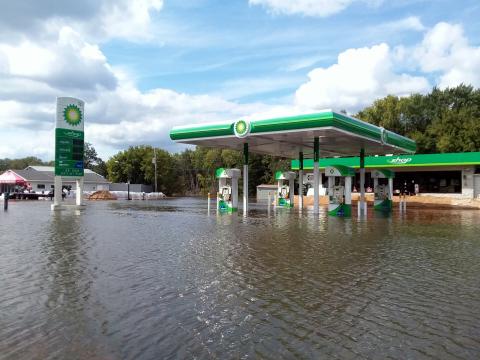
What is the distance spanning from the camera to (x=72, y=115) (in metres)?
31.2

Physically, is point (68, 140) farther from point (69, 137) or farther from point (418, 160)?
point (418, 160)

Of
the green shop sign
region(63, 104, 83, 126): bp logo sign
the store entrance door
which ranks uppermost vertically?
region(63, 104, 83, 126): bp logo sign

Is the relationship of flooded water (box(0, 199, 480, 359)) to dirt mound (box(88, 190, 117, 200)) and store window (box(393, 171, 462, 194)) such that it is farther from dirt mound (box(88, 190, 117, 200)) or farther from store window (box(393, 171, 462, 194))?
dirt mound (box(88, 190, 117, 200))

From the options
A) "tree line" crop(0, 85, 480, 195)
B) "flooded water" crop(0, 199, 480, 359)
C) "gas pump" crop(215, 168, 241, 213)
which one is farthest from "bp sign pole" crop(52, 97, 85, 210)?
"tree line" crop(0, 85, 480, 195)

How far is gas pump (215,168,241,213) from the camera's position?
2806cm

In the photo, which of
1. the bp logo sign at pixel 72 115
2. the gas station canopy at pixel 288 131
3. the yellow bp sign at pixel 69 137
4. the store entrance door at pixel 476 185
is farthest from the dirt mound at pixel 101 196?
the store entrance door at pixel 476 185

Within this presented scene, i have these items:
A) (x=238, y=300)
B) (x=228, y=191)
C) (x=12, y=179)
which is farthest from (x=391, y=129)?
(x=238, y=300)

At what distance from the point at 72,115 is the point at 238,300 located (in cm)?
2790

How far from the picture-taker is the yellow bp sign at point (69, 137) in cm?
3055

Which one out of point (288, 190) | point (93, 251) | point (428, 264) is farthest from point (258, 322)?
point (288, 190)

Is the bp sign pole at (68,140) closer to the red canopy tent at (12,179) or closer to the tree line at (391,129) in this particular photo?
the red canopy tent at (12,179)

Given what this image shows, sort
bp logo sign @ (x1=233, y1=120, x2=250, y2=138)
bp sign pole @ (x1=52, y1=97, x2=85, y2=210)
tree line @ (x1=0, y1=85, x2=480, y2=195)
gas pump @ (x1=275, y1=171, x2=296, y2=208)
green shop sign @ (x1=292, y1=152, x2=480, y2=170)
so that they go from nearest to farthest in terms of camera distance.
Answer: bp logo sign @ (x1=233, y1=120, x2=250, y2=138), bp sign pole @ (x1=52, y1=97, x2=85, y2=210), gas pump @ (x1=275, y1=171, x2=296, y2=208), green shop sign @ (x1=292, y1=152, x2=480, y2=170), tree line @ (x1=0, y1=85, x2=480, y2=195)

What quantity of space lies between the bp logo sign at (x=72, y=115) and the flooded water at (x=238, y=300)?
2008cm

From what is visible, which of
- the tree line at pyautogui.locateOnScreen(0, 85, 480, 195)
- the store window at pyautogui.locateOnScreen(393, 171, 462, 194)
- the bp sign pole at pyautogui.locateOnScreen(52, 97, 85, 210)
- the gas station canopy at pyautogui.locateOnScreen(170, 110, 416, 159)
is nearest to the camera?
the gas station canopy at pyautogui.locateOnScreen(170, 110, 416, 159)
